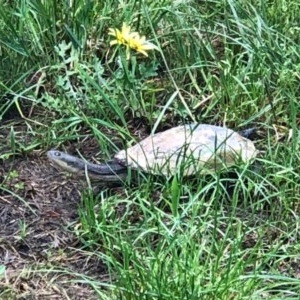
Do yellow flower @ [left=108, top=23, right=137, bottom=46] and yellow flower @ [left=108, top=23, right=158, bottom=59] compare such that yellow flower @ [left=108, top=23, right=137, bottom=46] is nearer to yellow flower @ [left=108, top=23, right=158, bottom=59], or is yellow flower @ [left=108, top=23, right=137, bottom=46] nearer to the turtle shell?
yellow flower @ [left=108, top=23, right=158, bottom=59]

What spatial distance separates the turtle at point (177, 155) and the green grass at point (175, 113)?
0.05m

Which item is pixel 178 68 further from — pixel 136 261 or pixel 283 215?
pixel 136 261

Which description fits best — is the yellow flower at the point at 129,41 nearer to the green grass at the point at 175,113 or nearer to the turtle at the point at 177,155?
the green grass at the point at 175,113

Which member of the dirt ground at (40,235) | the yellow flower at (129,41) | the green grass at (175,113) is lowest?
the dirt ground at (40,235)

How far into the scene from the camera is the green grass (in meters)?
2.41

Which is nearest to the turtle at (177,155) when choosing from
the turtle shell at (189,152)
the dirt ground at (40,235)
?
the turtle shell at (189,152)

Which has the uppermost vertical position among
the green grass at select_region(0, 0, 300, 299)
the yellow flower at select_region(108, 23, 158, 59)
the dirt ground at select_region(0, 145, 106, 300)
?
A: the yellow flower at select_region(108, 23, 158, 59)

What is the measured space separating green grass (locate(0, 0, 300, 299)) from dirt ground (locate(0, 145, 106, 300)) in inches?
2.5

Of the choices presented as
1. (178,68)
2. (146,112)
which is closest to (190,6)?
(178,68)

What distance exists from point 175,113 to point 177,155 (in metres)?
0.45

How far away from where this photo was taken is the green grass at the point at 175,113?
7.91ft

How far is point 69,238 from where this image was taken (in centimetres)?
270

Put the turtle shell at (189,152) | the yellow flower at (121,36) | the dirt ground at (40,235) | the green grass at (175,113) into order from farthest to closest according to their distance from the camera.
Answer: the yellow flower at (121,36), the turtle shell at (189,152), the dirt ground at (40,235), the green grass at (175,113)

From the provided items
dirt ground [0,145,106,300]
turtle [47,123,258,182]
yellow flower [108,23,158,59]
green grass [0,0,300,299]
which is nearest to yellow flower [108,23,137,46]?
yellow flower [108,23,158,59]
